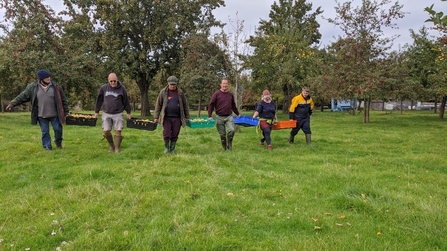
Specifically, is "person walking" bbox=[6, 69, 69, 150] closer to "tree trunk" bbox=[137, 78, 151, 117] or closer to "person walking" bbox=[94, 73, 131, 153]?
"person walking" bbox=[94, 73, 131, 153]

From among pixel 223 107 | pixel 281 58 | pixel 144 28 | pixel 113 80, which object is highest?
pixel 144 28

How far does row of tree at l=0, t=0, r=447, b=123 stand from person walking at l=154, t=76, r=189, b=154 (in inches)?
294

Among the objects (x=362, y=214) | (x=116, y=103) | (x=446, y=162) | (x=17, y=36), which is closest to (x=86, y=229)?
(x=362, y=214)

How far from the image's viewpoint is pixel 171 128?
8.15 metres

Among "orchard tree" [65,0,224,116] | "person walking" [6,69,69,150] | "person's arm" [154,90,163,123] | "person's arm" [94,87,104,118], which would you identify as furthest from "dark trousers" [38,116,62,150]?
"orchard tree" [65,0,224,116]

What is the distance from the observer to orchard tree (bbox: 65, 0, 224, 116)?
23.0 metres

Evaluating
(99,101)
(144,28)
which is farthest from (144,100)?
(99,101)

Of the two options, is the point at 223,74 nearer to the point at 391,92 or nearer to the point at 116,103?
the point at 391,92

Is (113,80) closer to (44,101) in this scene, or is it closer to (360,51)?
(44,101)

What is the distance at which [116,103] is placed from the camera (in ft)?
26.0

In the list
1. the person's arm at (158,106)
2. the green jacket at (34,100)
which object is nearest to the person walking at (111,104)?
the person's arm at (158,106)

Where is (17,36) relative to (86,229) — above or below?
above

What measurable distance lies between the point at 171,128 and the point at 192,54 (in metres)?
14.7

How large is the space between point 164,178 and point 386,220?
11.3 feet
